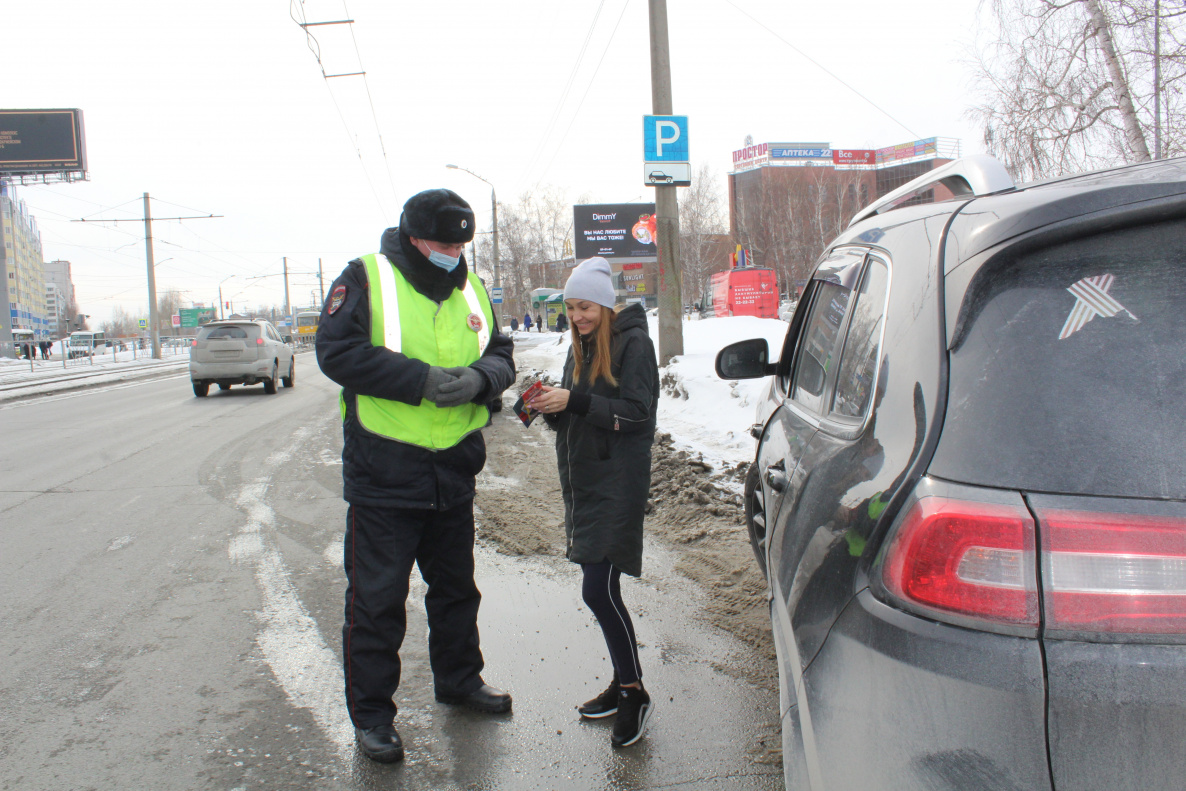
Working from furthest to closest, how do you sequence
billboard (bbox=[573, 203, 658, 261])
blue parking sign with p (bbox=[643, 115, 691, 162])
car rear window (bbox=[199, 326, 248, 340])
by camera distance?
1. billboard (bbox=[573, 203, 658, 261])
2. car rear window (bbox=[199, 326, 248, 340])
3. blue parking sign with p (bbox=[643, 115, 691, 162])

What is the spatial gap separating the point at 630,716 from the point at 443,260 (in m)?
1.72

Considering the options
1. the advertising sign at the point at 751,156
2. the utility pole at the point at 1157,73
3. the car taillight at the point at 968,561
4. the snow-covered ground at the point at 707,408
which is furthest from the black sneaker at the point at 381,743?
the advertising sign at the point at 751,156

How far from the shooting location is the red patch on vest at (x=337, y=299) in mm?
2572

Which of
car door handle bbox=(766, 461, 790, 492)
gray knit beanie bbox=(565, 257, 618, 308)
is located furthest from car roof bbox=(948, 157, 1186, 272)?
gray knit beanie bbox=(565, 257, 618, 308)

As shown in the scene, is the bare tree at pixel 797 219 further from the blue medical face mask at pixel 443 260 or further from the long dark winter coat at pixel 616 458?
the blue medical face mask at pixel 443 260

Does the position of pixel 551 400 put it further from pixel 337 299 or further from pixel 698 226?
pixel 698 226

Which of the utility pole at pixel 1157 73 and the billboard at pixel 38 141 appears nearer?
the utility pole at pixel 1157 73

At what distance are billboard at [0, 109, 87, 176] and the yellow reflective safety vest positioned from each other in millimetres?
55987

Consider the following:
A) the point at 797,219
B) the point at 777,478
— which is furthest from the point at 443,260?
the point at 797,219

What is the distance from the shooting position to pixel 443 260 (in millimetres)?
2736

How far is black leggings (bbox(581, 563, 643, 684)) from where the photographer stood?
2.75m

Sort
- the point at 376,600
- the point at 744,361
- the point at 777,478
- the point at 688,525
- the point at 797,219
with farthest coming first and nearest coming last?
the point at 797,219, the point at 688,525, the point at 744,361, the point at 376,600, the point at 777,478

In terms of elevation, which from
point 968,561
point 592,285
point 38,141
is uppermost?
point 38,141

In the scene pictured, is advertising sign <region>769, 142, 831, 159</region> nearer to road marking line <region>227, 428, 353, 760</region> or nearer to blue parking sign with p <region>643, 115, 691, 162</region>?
blue parking sign with p <region>643, 115, 691, 162</region>
